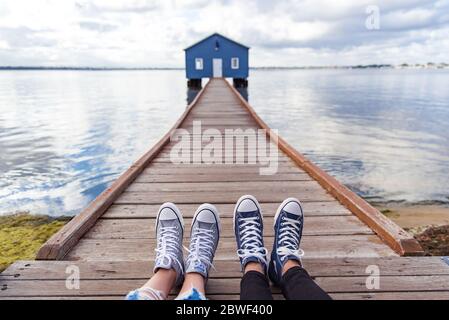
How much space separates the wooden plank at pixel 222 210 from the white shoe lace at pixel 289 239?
88 cm

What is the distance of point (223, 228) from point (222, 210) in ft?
1.48

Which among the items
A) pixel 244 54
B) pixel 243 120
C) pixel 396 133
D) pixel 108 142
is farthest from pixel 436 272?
pixel 244 54

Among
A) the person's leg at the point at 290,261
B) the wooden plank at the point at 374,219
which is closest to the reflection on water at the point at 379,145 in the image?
the wooden plank at the point at 374,219

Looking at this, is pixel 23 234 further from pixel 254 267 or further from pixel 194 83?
pixel 194 83

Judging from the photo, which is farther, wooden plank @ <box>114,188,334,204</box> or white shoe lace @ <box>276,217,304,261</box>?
wooden plank @ <box>114,188,334,204</box>

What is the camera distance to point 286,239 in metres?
2.46

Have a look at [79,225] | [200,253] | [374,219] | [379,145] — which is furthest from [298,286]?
[379,145]

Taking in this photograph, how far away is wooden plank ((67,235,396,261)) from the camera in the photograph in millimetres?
2676

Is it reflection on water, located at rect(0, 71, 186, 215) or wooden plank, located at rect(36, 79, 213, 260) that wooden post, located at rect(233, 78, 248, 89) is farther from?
wooden plank, located at rect(36, 79, 213, 260)

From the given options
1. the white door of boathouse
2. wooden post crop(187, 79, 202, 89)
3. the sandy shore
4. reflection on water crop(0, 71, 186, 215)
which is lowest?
the sandy shore

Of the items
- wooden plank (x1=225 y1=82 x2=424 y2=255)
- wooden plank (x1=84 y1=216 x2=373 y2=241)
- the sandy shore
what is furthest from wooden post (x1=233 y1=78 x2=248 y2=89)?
wooden plank (x1=84 y1=216 x2=373 y2=241)

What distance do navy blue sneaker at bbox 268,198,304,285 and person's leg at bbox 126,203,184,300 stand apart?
62cm

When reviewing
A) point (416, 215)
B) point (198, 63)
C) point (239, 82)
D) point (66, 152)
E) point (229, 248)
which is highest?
point (198, 63)
